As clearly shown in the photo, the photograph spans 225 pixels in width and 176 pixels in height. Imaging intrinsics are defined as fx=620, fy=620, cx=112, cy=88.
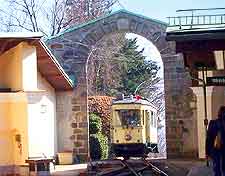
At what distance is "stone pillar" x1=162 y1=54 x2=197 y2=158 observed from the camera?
76.9 ft

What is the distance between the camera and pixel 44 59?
69.5 ft

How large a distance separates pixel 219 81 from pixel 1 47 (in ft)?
30.3

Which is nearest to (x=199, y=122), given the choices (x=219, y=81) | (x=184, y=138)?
(x=184, y=138)

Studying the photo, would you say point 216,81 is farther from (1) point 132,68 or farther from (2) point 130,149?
(1) point 132,68

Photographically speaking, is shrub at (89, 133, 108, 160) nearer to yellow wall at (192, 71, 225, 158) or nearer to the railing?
yellow wall at (192, 71, 225, 158)

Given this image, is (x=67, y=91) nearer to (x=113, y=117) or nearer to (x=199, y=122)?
(x=113, y=117)

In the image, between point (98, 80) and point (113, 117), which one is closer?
point (113, 117)

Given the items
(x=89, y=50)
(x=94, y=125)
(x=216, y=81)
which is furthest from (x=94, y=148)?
(x=216, y=81)

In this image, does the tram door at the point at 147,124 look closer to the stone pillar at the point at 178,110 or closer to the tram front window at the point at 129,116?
the tram front window at the point at 129,116

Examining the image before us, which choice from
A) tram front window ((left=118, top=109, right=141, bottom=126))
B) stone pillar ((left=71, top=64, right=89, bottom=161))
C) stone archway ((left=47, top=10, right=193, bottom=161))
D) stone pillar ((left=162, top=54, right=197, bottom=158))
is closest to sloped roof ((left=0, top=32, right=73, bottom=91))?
stone pillar ((left=71, top=64, right=89, bottom=161))

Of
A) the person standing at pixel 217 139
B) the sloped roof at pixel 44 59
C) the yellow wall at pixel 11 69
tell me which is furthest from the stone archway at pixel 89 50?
the person standing at pixel 217 139

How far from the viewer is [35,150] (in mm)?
19266

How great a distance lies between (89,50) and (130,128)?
3474mm

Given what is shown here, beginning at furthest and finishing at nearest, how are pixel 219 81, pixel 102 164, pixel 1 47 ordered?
pixel 102 164
pixel 1 47
pixel 219 81
